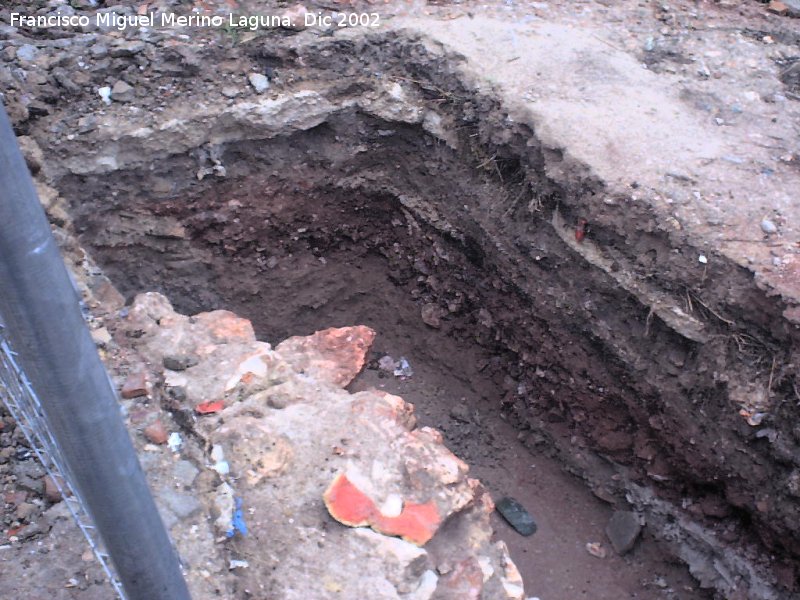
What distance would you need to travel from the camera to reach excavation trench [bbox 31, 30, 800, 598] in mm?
3574

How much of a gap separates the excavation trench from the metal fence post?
2.30m

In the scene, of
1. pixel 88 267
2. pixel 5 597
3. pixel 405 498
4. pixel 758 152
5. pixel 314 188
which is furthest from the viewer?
pixel 314 188

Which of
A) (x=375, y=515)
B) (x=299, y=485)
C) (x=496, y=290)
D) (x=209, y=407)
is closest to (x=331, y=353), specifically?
(x=209, y=407)

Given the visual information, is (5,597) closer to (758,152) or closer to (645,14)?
(758,152)

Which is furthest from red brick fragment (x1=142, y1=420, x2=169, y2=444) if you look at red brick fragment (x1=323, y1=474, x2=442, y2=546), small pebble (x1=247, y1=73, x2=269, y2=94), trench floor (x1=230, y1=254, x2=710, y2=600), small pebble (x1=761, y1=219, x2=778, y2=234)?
small pebble (x1=761, y1=219, x2=778, y2=234)

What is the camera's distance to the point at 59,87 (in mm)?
4090

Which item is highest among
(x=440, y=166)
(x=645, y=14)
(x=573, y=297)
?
(x=645, y=14)

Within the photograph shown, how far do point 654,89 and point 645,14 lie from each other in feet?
3.21

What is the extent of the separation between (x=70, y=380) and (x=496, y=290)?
3346 millimetres

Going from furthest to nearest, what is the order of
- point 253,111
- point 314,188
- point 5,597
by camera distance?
point 314,188, point 253,111, point 5,597

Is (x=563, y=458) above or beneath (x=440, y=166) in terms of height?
beneath

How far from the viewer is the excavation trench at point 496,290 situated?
3.57 metres

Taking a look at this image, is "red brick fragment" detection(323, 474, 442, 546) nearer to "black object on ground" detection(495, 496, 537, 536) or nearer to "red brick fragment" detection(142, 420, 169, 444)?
"red brick fragment" detection(142, 420, 169, 444)

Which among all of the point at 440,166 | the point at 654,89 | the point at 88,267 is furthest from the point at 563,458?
the point at 88,267
